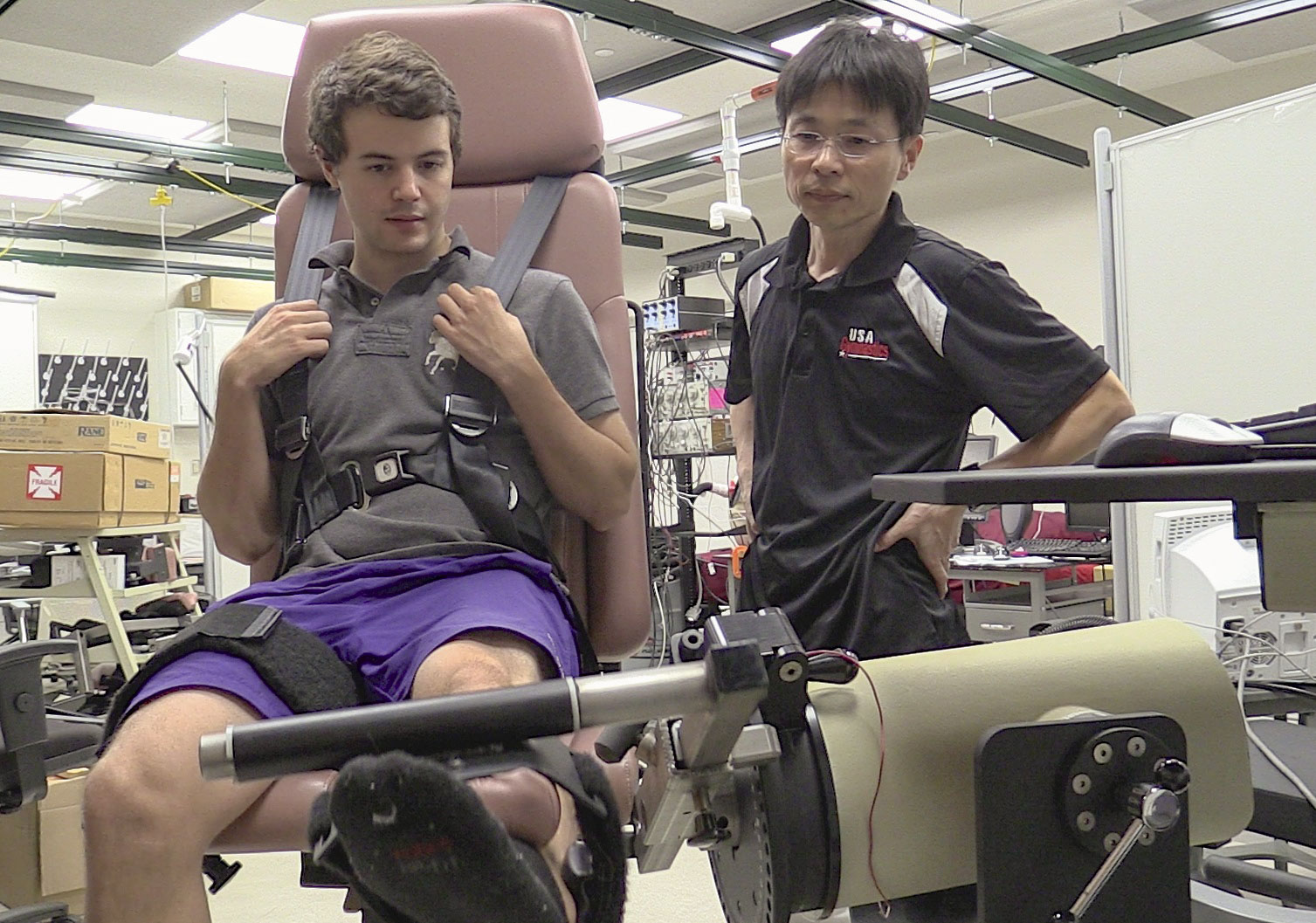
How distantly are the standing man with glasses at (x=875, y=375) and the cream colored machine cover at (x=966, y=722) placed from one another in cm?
54

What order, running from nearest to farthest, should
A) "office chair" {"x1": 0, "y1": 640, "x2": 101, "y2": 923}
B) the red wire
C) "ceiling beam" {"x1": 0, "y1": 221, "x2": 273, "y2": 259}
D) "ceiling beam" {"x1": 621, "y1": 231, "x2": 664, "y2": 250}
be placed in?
the red wire
"office chair" {"x1": 0, "y1": 640, "x2": 101, "y2": 923}
"ceiling beam" {"x1": 0, "y1": 221, "x2": 273, "y2": 259}
"ceiling beam" {"x1": 621, "y1": 231, "x2": 664, "y2": 250}

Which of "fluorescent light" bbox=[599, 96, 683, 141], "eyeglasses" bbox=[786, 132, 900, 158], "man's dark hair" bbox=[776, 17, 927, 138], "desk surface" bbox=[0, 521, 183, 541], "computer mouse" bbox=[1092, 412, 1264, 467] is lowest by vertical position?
"desk surface" bbox=[0, 521, 183, 541]

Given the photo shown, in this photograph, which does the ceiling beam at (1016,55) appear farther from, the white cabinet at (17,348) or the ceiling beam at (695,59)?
the white cabinet at (17,348)

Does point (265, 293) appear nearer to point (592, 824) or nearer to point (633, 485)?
point (633, 485)

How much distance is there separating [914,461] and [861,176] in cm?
34

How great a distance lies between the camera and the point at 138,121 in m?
6.45

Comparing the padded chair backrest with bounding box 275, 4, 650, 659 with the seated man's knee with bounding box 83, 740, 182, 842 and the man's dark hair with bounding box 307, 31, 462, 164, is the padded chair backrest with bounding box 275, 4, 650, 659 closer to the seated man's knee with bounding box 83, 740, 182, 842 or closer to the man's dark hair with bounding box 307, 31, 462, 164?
the man's dark hair with bounding box 307, 31, 462, 164

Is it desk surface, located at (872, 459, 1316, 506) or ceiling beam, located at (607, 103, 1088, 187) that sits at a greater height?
ceiling beam, located at (607, 103, 1088, 187)

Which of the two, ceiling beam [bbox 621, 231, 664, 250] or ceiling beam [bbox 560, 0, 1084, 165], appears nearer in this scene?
ceiling beam [bbox 560, 0, 1084, 165]

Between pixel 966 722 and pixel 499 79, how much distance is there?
3.90 feet

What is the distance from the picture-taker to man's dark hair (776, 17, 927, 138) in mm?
1277

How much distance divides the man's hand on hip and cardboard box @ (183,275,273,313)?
5.67m

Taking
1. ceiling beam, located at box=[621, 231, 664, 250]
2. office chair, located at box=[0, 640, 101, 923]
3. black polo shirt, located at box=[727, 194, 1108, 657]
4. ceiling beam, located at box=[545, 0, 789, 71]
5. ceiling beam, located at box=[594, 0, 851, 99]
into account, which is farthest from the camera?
ceiling beam, located at box=[621, 231, 664, 250]

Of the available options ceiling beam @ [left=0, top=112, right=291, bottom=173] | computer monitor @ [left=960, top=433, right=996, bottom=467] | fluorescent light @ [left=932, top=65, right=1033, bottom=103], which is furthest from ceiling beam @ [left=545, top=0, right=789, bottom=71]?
ceiling beam @ [left=0, top=112, right=291, bottom=173]
